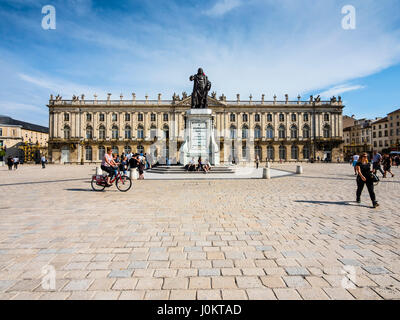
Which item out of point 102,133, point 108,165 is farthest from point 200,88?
point 102,133

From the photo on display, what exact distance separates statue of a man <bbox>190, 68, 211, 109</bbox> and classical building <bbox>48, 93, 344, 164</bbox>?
112 feet

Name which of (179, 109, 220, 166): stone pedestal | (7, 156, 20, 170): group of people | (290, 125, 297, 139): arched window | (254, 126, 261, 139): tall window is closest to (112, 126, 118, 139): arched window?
(7, 156, 20, 170): group of people

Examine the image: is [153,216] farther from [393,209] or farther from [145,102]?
[145,102]

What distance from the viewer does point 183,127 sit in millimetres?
50125

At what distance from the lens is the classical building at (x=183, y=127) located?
4994cm

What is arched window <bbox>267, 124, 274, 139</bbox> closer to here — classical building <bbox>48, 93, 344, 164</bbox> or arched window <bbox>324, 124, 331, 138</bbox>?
classical building <bbox>48, 93, 344, 164</bbox>

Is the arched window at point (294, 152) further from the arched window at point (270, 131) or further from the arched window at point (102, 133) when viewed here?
the arched window at point (102, 133)

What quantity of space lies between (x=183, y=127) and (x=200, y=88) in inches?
1371

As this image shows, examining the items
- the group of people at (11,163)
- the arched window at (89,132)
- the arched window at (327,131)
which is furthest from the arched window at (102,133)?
the arched window at (327,131)

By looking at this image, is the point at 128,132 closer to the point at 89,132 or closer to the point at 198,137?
the point at 89,132

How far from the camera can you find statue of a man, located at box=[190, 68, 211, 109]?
1556cm

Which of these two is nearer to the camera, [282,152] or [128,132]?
[128,132]
